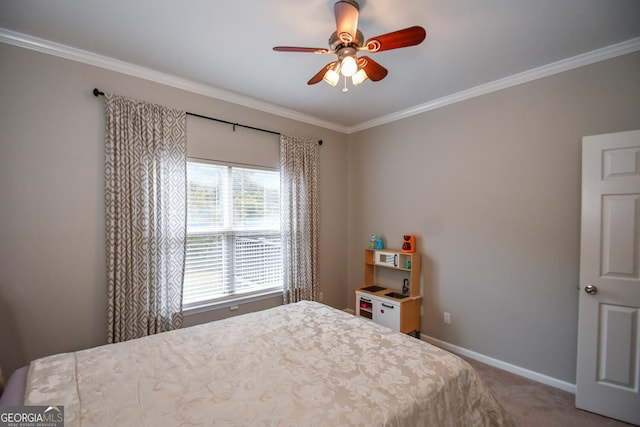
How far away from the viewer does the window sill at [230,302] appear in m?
2.80

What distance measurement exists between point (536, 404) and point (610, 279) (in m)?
1.13

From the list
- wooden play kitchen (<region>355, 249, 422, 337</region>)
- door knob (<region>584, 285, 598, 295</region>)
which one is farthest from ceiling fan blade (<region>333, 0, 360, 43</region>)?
door knob (<region>584, 285, 598, 295</region>)

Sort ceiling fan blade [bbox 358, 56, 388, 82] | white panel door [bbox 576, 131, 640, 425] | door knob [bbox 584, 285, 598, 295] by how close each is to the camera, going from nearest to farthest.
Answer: ceiling fan blade [bbox 358, 56, 388, 82]
white panel door [bbox 576, 131, 640, 425]
door knob [bbox 584, 285, 598, 295]

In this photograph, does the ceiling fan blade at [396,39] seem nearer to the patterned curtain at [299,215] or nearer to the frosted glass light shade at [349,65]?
the frosted glass light shade at [349,65]

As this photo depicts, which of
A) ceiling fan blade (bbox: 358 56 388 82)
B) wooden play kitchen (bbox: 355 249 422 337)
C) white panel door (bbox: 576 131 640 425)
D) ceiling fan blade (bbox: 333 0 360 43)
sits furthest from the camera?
wooden play kitchen (bbox: 355 249 422 337)

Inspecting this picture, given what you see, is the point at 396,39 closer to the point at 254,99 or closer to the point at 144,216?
the point at 254,99

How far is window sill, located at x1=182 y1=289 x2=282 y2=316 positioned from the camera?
2803mm

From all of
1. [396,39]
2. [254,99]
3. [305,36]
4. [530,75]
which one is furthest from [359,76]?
[530,75]

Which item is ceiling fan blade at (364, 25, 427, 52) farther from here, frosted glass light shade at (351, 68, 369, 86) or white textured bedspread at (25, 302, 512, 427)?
white textured bedspread at (25, 302, 512, 427)

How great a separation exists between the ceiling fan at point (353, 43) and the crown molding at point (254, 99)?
151cm

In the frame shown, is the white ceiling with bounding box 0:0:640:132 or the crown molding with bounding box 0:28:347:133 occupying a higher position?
the white ceiling with bounding box 0:0:640:132

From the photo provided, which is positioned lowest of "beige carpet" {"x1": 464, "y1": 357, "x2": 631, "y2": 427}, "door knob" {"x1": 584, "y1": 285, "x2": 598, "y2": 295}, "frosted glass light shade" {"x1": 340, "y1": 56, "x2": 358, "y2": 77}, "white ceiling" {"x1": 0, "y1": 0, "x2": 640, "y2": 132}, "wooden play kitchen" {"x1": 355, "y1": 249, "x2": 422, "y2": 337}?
"beige carpet" {"x1": 464, "y1": 357, "x2": 631, "y2": 427}

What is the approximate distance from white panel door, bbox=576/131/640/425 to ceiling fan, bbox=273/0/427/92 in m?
1.75

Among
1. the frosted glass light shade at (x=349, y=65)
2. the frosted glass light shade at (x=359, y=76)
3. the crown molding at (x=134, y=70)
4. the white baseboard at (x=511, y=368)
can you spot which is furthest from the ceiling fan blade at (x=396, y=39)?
the white baseboard at (x=511, y=368)
